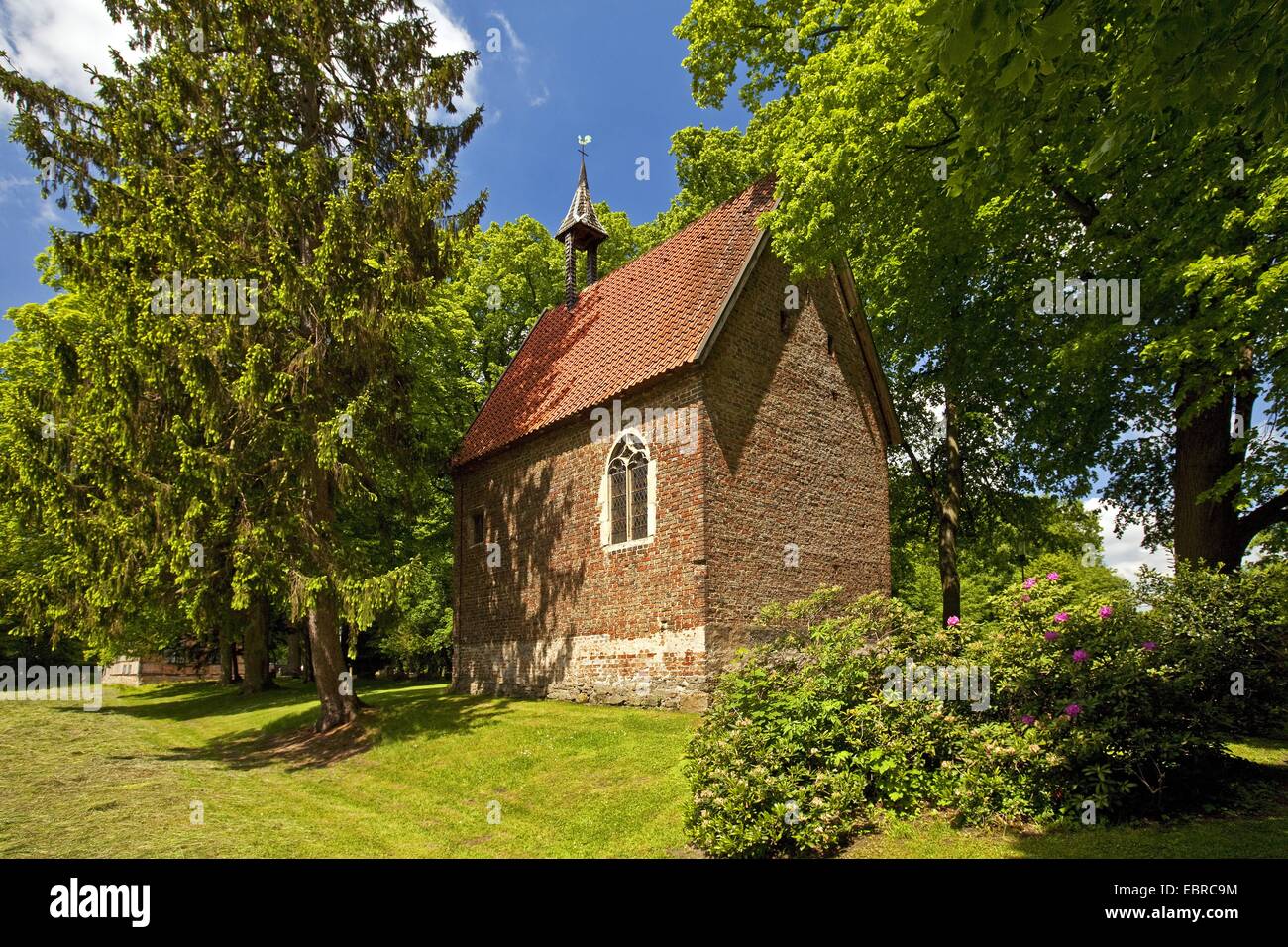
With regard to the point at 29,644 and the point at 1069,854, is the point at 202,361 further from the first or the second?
the point at 29,644

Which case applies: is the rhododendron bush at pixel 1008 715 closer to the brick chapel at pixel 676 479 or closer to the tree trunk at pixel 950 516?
the brick chapel at pixel 676 479

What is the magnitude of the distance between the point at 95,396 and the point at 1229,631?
17.3 m

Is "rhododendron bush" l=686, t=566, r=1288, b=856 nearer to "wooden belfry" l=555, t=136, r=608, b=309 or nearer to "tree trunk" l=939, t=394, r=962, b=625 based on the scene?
"tree trunk" l=939, t=394, r=962, b=625

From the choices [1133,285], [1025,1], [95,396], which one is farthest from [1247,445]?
[95,396]

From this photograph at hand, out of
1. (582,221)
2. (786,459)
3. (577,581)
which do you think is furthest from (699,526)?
(582,221)

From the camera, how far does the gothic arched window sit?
1457 cm

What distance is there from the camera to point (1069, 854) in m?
5.44

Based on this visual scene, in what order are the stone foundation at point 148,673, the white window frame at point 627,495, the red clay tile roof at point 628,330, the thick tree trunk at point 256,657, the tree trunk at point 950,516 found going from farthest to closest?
the stone foundation at point 148,673 < the thick tree trunk at point 256,657 < the tree trunk at point 950,516 < the red clay tile roof at point 628,330 < the white window frame at point 627,495

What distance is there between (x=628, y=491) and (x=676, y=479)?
151 centimetres

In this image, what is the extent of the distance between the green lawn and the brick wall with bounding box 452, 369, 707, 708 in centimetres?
89

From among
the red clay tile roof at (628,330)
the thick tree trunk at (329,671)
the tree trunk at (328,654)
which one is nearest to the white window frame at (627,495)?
the red clay tile roof at (628,330)

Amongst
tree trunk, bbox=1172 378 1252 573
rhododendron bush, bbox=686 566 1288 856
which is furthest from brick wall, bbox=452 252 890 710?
tree trunk, bbox=1172 378 1252 573

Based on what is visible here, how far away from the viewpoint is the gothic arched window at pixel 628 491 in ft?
47.8

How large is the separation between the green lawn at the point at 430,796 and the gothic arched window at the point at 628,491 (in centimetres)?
359
